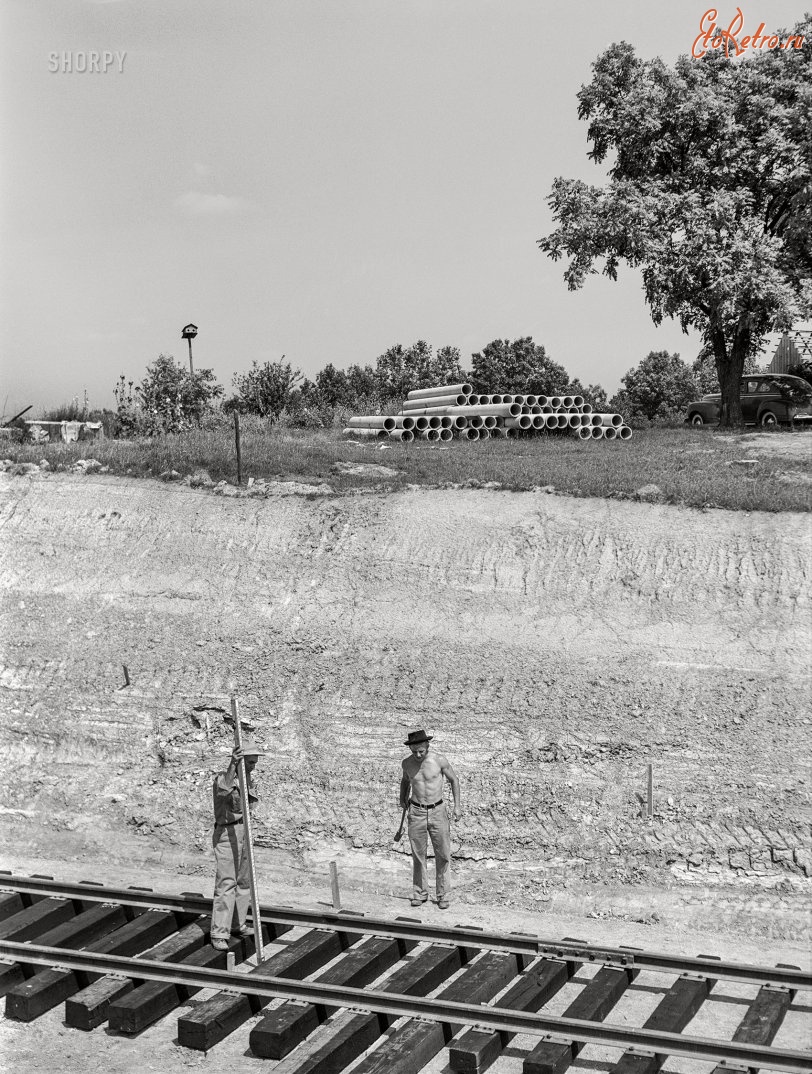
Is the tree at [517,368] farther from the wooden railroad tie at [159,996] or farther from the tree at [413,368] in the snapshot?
the wooden railroad tie at [159,996]

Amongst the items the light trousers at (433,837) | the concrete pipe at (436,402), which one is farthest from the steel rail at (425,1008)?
the concrete pipe at (436,402)

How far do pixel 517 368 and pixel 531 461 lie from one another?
29.4 m

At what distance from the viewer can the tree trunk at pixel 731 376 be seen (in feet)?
97.8

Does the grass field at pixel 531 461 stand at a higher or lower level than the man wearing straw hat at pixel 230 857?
higher

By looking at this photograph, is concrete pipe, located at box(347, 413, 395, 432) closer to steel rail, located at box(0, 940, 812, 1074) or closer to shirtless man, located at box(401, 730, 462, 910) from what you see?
shirtless man, located at box(401, 730, 462, 910)

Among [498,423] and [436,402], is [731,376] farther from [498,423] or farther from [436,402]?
[436,402]

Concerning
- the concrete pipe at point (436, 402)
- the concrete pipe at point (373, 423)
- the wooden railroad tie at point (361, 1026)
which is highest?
the concrete pipe at point (436, 402)

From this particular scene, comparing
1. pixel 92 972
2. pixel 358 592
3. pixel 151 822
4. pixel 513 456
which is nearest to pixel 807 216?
pixel 513 456

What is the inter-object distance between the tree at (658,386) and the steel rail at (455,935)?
54880 millimetres

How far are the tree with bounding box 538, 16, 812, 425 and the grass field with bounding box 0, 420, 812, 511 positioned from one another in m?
3.32

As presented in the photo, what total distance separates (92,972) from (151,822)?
4.66 m

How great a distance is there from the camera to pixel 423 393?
107 feet

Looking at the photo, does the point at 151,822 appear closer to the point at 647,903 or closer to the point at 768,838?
the point at 647,903

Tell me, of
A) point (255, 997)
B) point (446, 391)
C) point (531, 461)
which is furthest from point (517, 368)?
point (255, 997)
